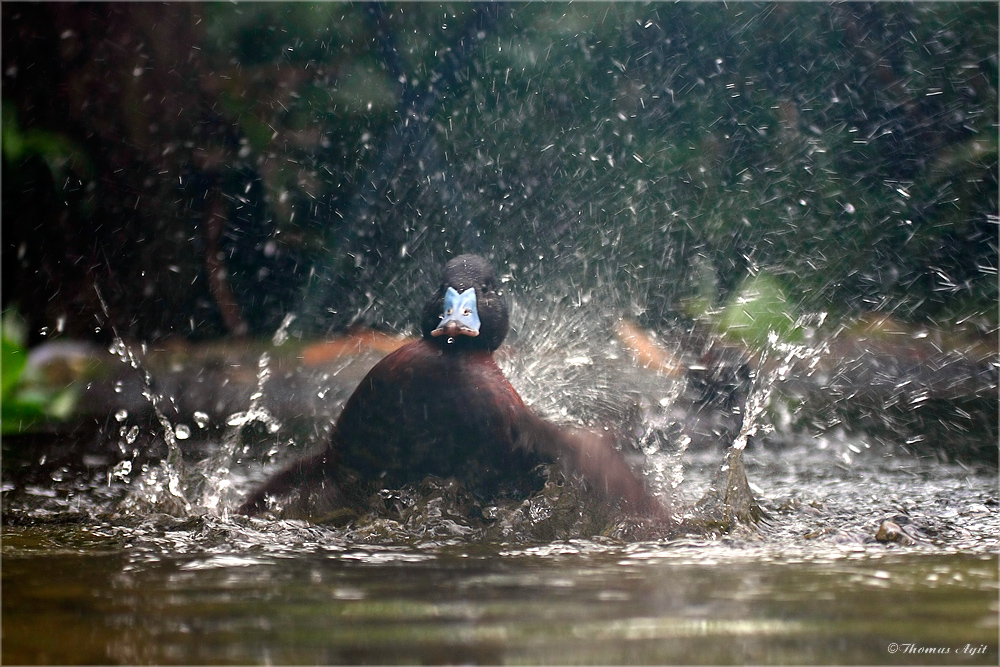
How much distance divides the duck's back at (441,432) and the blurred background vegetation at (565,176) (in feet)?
7.41

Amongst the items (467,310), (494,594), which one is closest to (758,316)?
(467,310)

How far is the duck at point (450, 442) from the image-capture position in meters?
2.81

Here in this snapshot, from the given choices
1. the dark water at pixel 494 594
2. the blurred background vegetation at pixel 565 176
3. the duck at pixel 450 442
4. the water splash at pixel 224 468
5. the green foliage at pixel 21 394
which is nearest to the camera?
the dark water at pixel 494 594

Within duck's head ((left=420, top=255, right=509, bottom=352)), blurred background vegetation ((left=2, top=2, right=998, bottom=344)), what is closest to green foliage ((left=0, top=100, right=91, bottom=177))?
blurred background vegetation ((left=2, top=2, right=998, bottom=344))

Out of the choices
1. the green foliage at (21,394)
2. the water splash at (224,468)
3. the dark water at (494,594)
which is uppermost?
the green foliage at (21,394)

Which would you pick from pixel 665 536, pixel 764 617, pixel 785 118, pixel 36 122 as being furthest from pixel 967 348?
pixel 36 122

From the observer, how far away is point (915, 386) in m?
5.05

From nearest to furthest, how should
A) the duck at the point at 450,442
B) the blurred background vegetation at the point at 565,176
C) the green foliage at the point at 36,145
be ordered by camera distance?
1. the duck at the point at 450,442
2. the green foliage at the point at 36,145
3. the blurred background vegetation at the point at 565,176

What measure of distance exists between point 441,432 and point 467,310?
0.38m

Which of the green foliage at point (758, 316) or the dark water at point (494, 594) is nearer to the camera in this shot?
the dark water at point (494, 594)

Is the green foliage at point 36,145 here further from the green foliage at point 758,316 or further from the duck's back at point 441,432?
the green foliage at point 758,316

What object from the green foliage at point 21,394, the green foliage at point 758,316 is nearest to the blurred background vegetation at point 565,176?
the green foliage at point 758,316

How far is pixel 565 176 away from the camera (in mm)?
5508

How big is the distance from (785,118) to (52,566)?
453 centimetres
